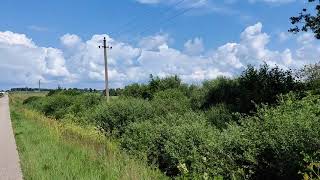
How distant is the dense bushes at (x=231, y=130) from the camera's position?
1162cm

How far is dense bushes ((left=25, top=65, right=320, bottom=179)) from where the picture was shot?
11.6m

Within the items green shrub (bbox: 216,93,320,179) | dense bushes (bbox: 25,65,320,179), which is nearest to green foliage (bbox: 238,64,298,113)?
dense bushes (bbox: 25,65,320,179)

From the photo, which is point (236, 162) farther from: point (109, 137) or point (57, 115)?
point (57, 115)

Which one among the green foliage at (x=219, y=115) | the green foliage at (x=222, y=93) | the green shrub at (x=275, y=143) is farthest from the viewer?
the green foliage at (x=222, y=93)

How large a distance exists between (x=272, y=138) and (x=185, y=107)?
17.5 m

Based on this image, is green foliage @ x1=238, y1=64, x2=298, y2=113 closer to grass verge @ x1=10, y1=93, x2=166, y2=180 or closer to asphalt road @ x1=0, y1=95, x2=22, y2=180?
grass verge @ x1=10, y1=93, x2=166, y2=180

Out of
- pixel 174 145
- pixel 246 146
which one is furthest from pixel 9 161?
pixel 246 146

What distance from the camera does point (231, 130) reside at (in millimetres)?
15367

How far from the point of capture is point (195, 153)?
14.9m

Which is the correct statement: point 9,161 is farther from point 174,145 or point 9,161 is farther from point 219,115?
point 219,115

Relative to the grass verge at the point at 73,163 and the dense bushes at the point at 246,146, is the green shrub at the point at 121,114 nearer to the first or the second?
the grass verge at the point at 73,163

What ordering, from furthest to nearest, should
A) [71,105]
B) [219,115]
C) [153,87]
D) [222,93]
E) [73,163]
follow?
[71,105], [153,87], [222,93], [219,115], [73,163]

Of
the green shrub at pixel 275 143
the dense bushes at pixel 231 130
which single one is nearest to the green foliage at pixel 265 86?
the dense bushes at pixel 231 130

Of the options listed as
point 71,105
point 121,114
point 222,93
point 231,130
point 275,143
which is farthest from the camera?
point 71,105
